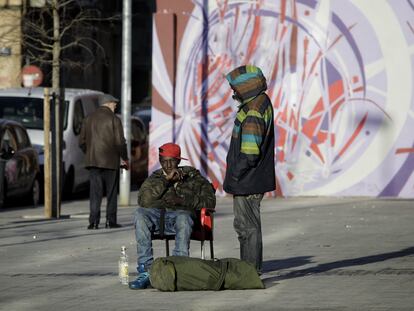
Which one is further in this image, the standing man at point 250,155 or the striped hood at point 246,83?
the striped hood at point 246,83

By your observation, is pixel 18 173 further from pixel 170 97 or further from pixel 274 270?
pixel 274 270

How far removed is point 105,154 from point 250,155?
23.3 feet

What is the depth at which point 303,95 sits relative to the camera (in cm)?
2586

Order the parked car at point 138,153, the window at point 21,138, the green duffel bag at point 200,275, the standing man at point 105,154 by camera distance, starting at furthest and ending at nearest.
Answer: the parked car at point 138,153
the window at point 21,138
the standing man at point 105,154
the green duffel bag at point 200,275

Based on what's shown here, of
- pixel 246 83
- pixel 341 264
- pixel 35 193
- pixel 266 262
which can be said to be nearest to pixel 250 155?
pixel 246 83

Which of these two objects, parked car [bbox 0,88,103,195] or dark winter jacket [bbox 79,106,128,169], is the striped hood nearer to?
dark winter jacket [bbox 79,106,128,169]

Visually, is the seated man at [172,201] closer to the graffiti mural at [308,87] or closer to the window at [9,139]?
the window at [9,139]

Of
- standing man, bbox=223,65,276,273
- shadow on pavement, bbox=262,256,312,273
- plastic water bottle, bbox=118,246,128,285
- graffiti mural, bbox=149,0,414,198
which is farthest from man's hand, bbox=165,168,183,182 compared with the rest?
graffiti mural, bbox=149,0,414,198

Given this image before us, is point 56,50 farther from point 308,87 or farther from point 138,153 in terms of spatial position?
point 308,87

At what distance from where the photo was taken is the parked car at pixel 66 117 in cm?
2656

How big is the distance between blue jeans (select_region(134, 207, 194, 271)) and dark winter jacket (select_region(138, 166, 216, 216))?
0.30ft

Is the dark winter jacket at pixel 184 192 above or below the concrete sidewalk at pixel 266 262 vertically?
above

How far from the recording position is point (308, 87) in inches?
1018

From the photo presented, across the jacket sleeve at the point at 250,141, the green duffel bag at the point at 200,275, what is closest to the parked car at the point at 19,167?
the jacket sleeve at the point at 250,141
